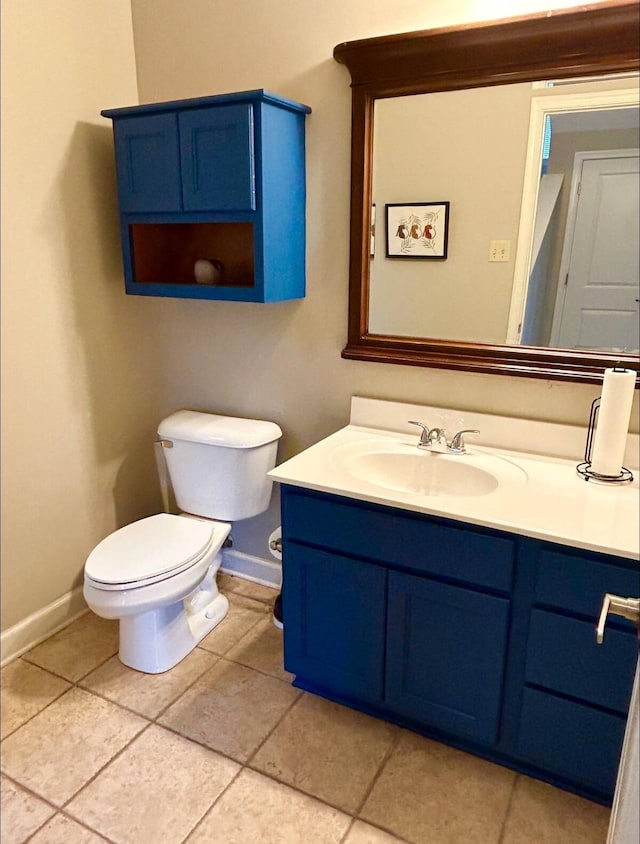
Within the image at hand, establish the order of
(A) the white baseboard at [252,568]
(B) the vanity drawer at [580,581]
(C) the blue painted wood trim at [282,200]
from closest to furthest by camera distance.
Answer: (B) the vanity drawer at [580,581], (C) the blue painted wood trim at [282,200], (A) the white baseboard at [252,568]

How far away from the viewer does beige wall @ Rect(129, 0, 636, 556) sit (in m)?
1.72

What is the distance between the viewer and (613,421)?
1.50 meters

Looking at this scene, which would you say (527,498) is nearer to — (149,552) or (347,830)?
(347,830)

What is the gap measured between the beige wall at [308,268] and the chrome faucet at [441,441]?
4.1 inches

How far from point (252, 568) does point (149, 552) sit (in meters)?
0.62

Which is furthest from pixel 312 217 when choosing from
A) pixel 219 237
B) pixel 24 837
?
pixel 24 837

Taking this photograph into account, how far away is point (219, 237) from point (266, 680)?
1471 millimetres

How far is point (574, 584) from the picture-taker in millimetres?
1345

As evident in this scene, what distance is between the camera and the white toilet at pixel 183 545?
1.79 meters

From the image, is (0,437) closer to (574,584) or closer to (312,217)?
(312,217)


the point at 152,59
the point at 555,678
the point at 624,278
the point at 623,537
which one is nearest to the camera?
the point at 623,537

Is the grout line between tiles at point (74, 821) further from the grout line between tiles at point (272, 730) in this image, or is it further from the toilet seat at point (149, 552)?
the toilet seat at point (149, 552)

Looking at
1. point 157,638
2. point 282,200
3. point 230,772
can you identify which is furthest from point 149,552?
point 282,200

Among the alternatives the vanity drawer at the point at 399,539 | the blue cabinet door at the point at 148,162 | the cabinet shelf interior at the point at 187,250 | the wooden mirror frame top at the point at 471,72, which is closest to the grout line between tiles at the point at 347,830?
the vanity drawer at the point at 399,539
